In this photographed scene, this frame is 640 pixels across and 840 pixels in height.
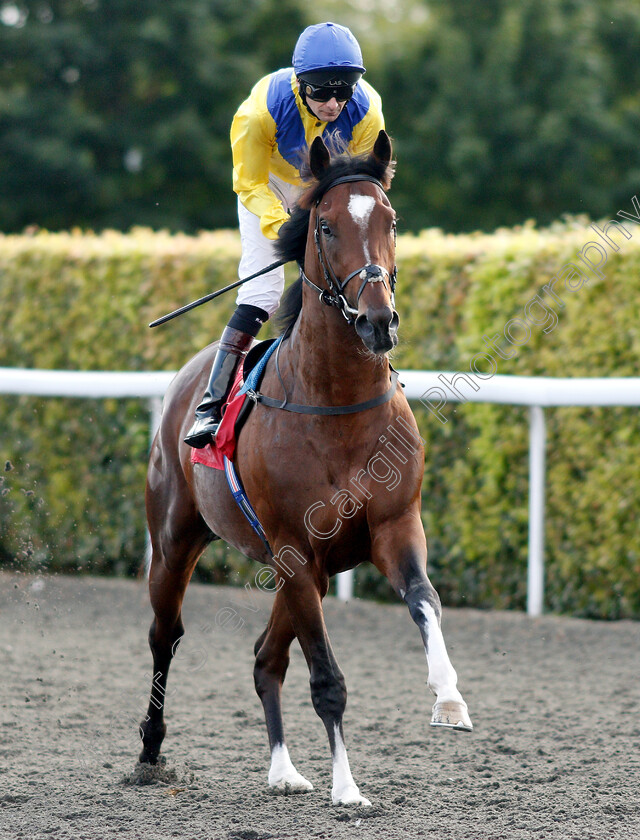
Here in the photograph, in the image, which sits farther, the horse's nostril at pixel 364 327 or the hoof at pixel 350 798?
the hoof at pixel 350 798

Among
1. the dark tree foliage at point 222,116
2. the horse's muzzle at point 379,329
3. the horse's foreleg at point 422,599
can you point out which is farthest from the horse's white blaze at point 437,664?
the dark tree foliage at point 222,116

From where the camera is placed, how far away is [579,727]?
4.70m

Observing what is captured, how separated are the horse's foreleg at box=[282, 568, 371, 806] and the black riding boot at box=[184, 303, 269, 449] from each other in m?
0.76

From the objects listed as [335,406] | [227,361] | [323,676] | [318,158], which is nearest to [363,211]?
[318,158]

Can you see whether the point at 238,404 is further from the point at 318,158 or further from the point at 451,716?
the point at 451,716

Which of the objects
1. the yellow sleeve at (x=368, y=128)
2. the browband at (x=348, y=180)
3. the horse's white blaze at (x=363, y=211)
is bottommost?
the horse's white blaze at (x=363, y=211)

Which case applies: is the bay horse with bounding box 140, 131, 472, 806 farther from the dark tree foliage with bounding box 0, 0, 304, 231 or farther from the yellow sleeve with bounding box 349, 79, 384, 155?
the dark tree foliage with bounding box 0, 0, 304, 231

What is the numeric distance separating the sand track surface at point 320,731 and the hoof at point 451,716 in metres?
0.44

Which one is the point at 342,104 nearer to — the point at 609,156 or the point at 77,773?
the point at 77,773

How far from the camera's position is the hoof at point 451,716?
3.18m

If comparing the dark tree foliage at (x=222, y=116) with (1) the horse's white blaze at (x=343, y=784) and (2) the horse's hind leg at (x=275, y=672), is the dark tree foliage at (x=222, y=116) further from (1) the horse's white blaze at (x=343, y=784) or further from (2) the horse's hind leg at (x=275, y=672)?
(1) the horse's white blaze at (x=343, y=784)

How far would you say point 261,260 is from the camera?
425 cm

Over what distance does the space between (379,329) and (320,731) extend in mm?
2233

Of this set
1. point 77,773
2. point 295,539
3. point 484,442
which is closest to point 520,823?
point 295,539
